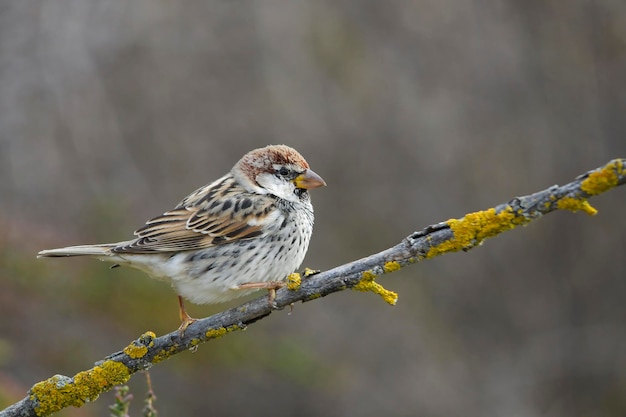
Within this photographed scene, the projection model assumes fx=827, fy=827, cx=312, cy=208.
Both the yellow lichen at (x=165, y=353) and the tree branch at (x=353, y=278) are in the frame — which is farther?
the yellow lichen at (x=165, y=353)

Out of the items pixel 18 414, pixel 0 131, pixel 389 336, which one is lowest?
pixel 18 414

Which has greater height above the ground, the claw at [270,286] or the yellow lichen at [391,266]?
the claw at [270,286]

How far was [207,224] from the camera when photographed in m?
4.95

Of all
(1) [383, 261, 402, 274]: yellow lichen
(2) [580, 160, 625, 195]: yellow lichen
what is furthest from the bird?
(2) [580, 160, 625, 195]: yellow lichen

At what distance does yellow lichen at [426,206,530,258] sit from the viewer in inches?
128

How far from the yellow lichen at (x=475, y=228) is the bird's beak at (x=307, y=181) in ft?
5.68

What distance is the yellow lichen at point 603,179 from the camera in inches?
113

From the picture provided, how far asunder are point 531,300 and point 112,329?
5395 mm

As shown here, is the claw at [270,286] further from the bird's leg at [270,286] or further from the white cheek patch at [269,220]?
the white cheek patch at [269,220]

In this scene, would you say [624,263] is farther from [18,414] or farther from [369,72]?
[18,414]

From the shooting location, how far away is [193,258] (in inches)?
189

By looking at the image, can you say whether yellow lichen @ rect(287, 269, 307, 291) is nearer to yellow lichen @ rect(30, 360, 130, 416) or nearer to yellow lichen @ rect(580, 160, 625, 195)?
yellow lichen @ rect(30, 360, 130, 416)

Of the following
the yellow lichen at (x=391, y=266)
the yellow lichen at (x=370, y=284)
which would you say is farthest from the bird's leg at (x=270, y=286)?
the yellow lichen at (x=391, y=266)

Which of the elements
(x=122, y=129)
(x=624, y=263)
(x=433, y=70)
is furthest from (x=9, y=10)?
(x=624, y=263)
